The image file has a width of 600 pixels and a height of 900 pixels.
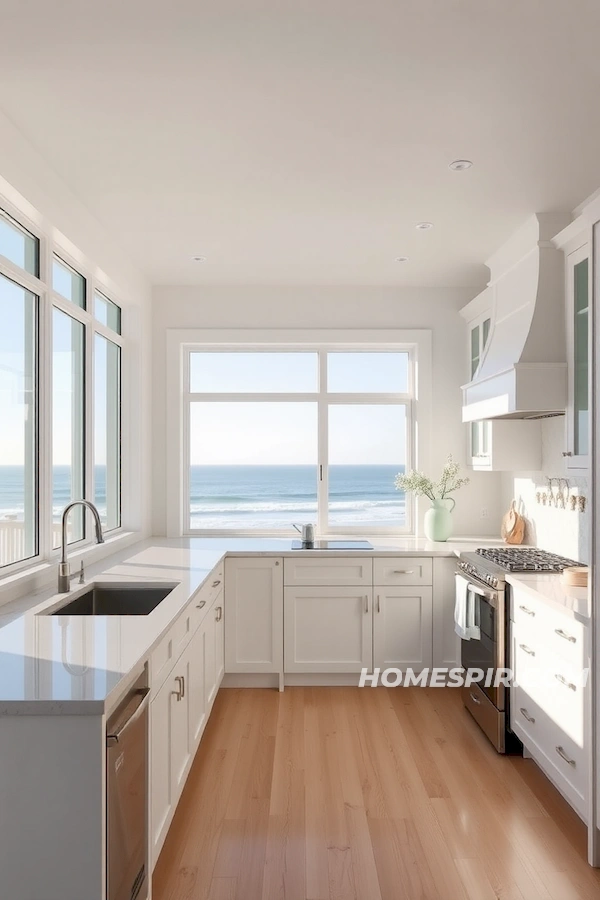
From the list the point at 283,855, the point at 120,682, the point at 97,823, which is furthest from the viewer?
the point at 283,855

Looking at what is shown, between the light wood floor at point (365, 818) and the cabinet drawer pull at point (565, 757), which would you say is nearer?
the light wood floor at point (365, 818)

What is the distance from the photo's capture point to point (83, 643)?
6.93 feet

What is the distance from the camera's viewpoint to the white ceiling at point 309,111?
2012 millimetres

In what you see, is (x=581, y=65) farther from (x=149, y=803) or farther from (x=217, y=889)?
(x=217, y=889)

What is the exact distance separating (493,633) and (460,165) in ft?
7.47

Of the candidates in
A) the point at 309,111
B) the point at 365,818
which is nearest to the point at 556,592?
the point at 365,818

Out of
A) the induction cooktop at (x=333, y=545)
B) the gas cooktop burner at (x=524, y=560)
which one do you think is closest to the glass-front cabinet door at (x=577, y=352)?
the gas cooktop burner at (x=524, y=560)

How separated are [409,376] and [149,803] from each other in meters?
3.78

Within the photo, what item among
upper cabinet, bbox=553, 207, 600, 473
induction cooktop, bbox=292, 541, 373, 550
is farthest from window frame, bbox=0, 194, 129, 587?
upper cabinet, bbox=553, 207, 600, 473

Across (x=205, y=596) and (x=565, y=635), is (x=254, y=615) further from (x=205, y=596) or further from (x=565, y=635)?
(x=565, y=635)

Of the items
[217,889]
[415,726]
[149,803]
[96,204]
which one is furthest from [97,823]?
[96,204]

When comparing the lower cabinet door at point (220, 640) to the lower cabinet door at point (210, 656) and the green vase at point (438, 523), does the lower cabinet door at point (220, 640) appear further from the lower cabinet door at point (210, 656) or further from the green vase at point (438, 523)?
the green vase at point (438, 523)

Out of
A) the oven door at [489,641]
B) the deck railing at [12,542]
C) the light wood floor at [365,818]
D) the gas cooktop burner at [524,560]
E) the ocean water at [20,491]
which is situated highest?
the ocean water at [20,491]

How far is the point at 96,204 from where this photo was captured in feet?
11.4
